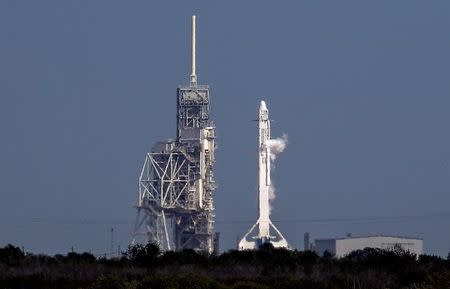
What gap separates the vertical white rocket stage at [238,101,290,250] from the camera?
152 metres

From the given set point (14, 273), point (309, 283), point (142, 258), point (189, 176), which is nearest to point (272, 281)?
point (309, 283)

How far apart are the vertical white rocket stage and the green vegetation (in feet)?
214

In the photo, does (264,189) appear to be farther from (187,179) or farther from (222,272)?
(222,272)

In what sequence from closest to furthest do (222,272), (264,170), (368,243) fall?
(222,272)
(368,243)
(264,170)

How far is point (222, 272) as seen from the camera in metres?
62.7

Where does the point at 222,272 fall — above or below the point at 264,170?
below

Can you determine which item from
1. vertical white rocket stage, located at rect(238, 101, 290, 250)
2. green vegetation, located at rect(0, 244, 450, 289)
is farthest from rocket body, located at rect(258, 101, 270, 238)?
green vegetation, located at rect(0, 244, 450, 289)

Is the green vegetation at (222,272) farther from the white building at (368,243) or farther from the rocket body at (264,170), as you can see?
the rocket body at (264,170)

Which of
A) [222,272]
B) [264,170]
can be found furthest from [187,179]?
[222,272]

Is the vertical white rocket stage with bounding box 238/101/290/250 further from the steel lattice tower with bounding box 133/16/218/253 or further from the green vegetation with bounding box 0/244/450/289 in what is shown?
the green vegetation with bounding box 0/244/450/289

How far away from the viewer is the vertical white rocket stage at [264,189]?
500 feet

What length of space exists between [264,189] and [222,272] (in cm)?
9193

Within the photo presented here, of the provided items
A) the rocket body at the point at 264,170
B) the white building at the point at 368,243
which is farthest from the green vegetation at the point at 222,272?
the rocket body at the point at 264,170

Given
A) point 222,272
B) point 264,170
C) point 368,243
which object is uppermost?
point 264,170
